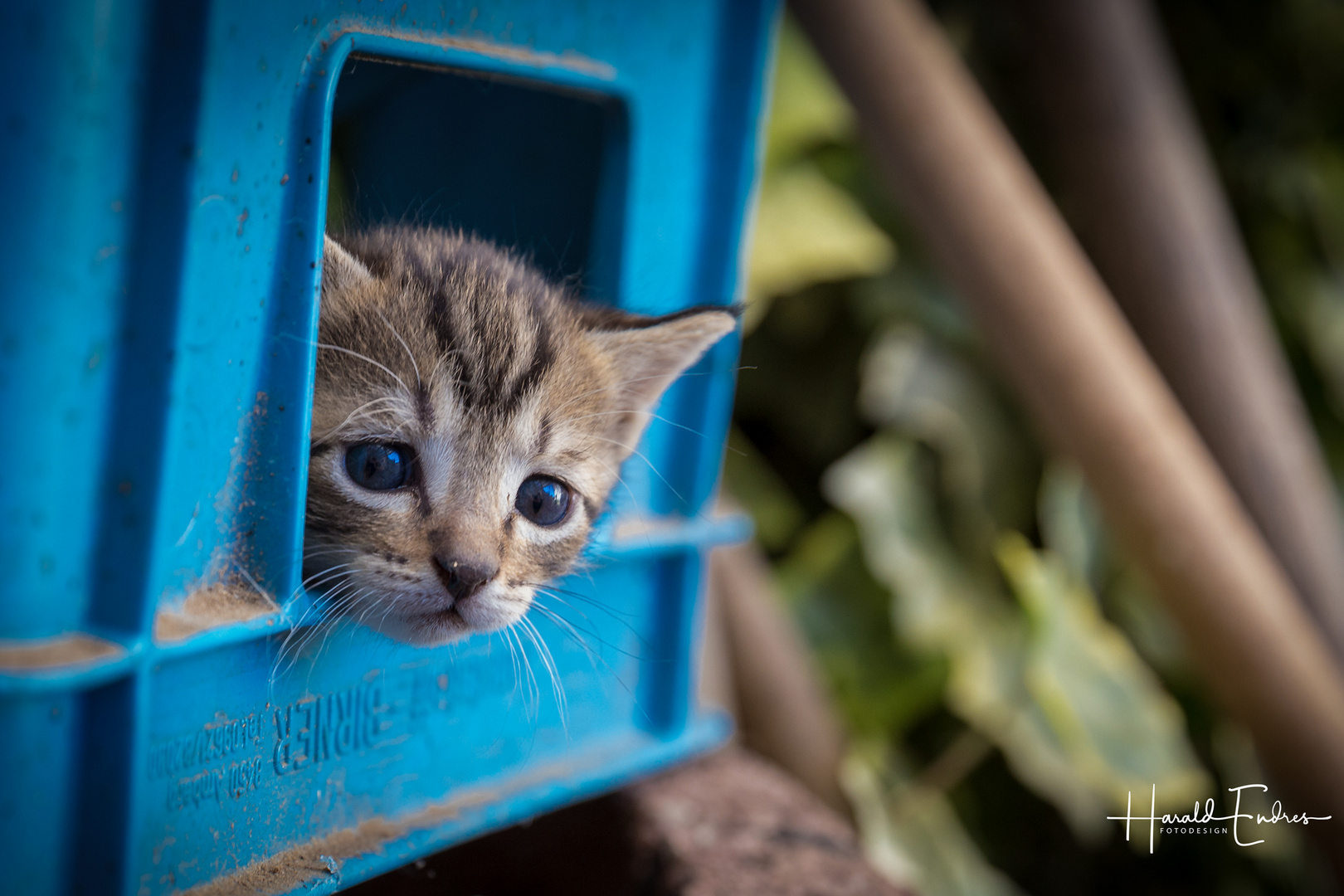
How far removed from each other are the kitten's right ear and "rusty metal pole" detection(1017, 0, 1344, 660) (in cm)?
125

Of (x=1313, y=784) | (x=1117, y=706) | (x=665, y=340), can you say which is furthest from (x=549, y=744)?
(x=1313, y=784)

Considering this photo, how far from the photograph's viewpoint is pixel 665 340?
791mm

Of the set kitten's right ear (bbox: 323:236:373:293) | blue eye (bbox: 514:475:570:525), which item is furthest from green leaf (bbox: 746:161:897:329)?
kitten's right ear (bbox: 323:236:373:293)

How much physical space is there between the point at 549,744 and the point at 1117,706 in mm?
973

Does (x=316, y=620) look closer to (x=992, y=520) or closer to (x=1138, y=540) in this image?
(x=1138, y=540)

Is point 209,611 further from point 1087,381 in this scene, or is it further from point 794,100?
point 794,100

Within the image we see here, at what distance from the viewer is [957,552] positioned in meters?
1.74

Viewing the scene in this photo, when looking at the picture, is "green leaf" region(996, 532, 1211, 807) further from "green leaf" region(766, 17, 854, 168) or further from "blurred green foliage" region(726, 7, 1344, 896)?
"green leaf" region(766, 17, 854, 168)

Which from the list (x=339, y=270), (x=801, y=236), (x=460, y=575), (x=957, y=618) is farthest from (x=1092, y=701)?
(x=339, y=270)

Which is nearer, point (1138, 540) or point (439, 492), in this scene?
point (439, 492)

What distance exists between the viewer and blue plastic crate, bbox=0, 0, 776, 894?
1.77 feet

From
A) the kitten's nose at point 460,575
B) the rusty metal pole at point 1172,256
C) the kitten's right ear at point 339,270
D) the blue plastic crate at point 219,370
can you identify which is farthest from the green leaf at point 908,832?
the kitten's right ear at point 339,270

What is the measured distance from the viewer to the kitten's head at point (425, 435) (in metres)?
0.66

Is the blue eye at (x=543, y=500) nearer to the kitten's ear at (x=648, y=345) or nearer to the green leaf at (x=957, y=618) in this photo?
the kitten's ear at (x=648, y=345)
